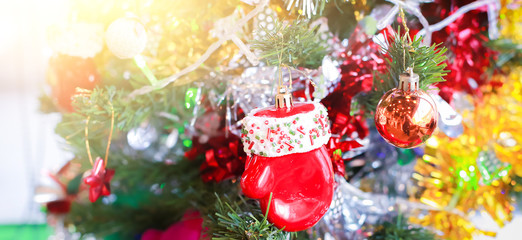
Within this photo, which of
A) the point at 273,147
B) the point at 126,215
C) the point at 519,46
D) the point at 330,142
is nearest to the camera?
the point at 273,147

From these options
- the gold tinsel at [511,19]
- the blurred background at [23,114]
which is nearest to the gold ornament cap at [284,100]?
the gold tinsel at [511,19]

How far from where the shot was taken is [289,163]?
1.50 feet

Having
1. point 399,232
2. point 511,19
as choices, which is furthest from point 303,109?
point 511,19

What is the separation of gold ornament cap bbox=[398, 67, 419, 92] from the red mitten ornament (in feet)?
0.31

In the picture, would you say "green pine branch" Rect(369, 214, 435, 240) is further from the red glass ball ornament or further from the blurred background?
the blurred background

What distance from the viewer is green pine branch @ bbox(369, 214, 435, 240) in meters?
0.64

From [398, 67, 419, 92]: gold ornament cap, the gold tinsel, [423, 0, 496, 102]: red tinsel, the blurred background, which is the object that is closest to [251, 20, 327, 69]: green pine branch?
[398, 67, 419, 92]: gold ornament cap

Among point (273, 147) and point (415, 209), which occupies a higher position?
point (273, 147)

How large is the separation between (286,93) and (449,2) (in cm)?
38

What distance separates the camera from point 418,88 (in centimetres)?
46

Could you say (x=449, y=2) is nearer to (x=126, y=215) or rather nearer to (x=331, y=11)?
(x=331, y=11)

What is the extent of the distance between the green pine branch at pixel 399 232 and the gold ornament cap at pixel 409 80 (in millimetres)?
293

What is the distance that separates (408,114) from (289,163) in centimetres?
14

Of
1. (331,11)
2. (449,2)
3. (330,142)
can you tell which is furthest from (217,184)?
(449,2)
